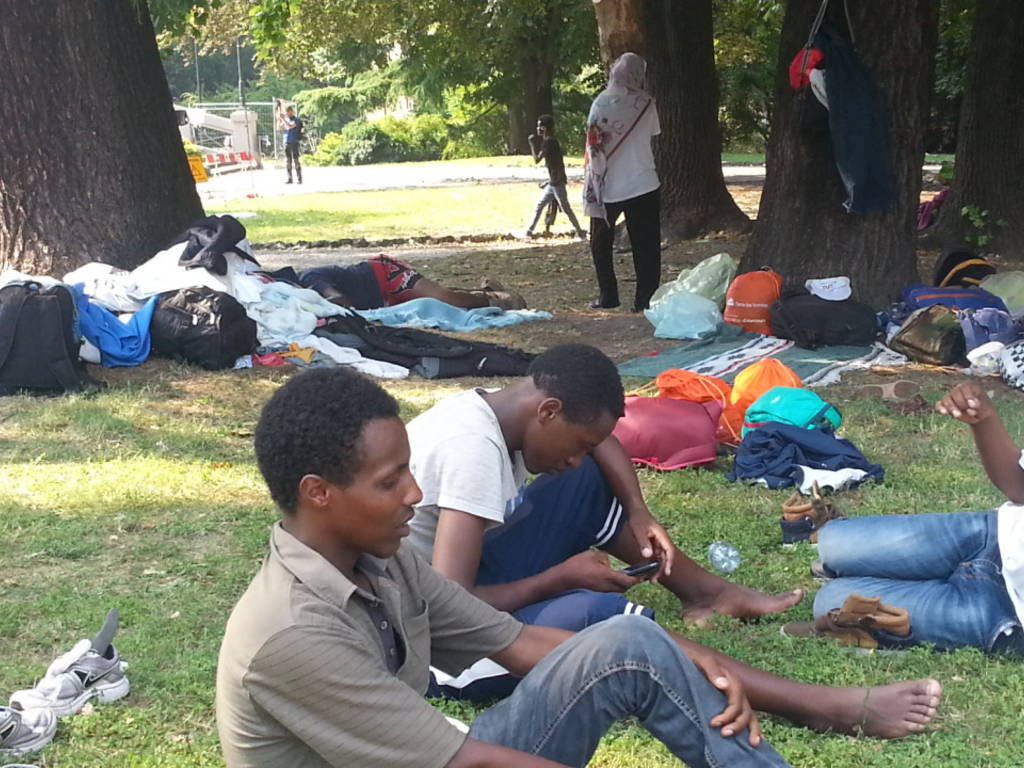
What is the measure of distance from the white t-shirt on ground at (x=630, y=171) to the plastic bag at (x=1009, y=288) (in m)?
2.45

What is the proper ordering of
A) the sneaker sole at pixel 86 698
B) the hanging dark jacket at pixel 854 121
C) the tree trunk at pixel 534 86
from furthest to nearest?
the tree trunk at pixel 534 86, the hanging dark jacket at pixel 854 121, the sneaker sole at pixel 86 698

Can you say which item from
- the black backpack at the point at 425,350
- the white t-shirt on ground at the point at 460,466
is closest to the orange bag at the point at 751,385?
the black backpack at the point at 425,350

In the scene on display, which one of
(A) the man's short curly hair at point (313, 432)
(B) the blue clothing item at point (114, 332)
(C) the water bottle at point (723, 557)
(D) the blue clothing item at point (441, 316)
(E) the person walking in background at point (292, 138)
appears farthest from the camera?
(E) the person walking in background at point (292, 138)

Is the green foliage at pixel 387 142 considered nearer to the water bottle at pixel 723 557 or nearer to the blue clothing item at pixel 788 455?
the blue clothing item at pixel 788 455

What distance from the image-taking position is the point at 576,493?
3.85 metres

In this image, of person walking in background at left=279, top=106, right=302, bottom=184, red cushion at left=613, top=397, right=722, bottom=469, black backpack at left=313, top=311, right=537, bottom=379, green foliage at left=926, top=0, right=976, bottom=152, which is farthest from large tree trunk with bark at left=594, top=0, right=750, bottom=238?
person walking in background at left=279, top=106, right=302, bottom=184

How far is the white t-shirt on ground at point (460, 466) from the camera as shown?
316 centimetres

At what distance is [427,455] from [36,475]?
10.5ft

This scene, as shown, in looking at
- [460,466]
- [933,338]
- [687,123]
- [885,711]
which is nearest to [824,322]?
[933,338]

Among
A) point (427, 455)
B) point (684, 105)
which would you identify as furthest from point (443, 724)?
point (684, 105)

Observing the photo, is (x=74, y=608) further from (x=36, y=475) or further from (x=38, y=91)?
(x=38, y=91)

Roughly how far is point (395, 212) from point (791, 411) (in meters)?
14.6

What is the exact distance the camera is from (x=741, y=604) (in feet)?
13.1

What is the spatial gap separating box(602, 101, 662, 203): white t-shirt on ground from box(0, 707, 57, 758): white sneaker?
Answer: 6778 mm
